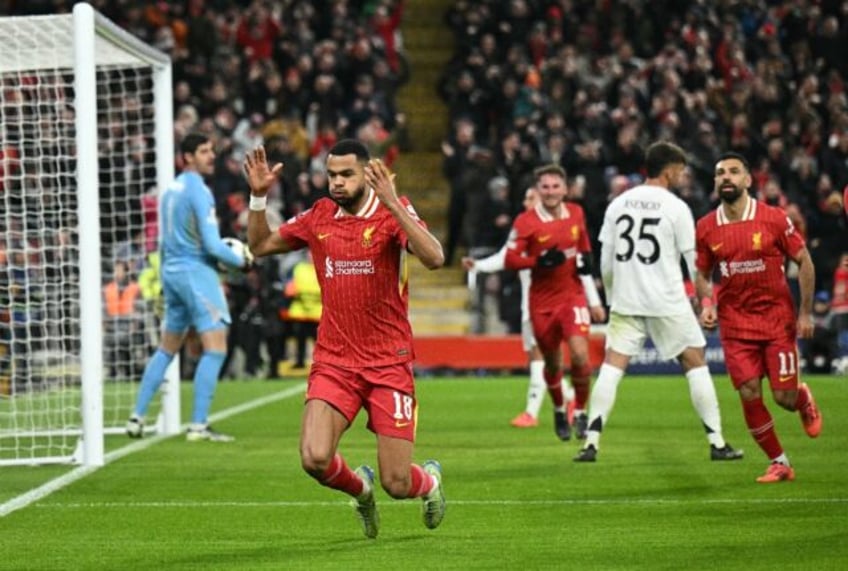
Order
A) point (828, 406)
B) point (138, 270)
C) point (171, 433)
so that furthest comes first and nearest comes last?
point (138, 270), point (828, 406), point (171, 433)

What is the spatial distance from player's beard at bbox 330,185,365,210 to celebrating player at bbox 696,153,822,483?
3.69 meters

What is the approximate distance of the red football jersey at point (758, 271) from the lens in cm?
1195

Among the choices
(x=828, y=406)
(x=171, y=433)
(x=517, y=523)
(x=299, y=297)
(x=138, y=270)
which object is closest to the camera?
(x=517, y=523)

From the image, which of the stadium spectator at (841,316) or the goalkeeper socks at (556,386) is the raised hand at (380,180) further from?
the stadium spectator at (841,316)

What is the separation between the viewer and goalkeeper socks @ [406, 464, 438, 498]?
904 centimetres

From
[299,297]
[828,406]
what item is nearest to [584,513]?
[828,406]

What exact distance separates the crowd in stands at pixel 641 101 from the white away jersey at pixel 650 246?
11.5m

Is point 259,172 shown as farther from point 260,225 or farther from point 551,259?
point 551,259

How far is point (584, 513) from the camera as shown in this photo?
33.7ft

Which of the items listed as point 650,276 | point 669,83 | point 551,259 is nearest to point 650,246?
point 650,276

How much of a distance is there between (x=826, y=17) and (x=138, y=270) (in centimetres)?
1348

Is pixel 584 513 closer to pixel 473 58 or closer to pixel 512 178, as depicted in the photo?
pixel 512 178

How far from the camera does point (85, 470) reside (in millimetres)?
12789

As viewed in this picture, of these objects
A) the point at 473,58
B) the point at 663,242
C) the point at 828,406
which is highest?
the point at 473,58
